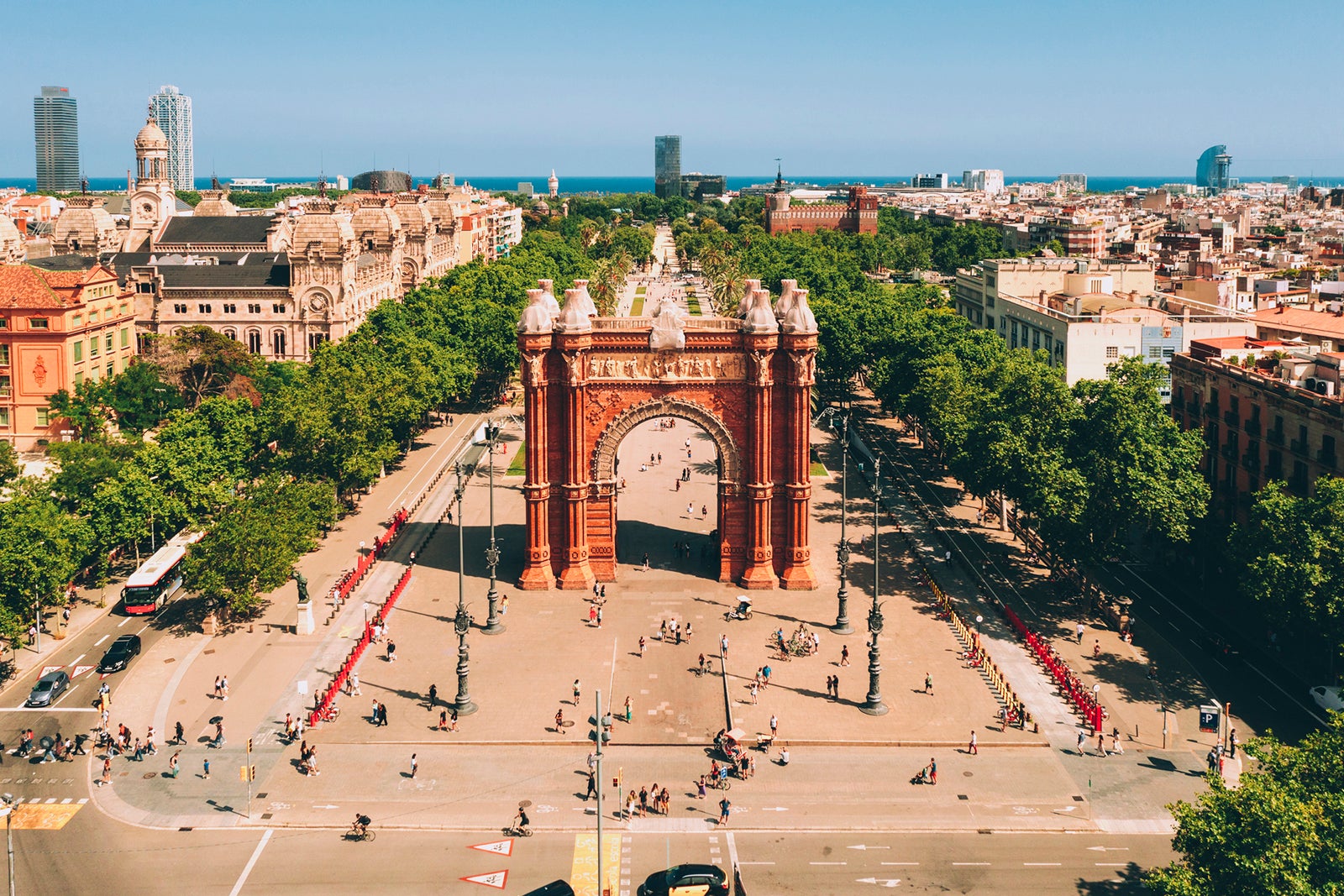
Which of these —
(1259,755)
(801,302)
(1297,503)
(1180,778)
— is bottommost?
(1180,778)

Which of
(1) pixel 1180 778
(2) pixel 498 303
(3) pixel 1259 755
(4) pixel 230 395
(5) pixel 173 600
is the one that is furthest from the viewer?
(2) pixel 498 303

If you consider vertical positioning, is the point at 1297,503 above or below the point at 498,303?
below

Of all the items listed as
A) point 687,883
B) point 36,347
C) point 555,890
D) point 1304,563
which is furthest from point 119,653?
point 1304,563

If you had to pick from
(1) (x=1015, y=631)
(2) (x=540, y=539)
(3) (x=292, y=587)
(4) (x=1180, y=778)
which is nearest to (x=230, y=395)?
(3) (x=292, y=587)

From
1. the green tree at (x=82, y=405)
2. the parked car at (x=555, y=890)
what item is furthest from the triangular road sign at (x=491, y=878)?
the green tree at (x=82, y=405)

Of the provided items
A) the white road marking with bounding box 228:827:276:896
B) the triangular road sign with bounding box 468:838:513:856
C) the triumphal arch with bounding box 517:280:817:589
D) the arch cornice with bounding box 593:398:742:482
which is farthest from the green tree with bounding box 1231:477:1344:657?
the white road marking with bounding box 228:827:276:896

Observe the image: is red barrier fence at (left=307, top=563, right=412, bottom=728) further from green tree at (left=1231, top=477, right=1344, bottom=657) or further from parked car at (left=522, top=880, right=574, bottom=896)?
green tree at (left=1231, top=477, right=1344, bottom=657)

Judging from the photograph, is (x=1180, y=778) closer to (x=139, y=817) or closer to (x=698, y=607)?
(x=698, y=607)
